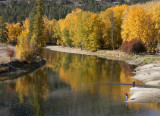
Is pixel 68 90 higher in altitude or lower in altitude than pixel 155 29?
lower

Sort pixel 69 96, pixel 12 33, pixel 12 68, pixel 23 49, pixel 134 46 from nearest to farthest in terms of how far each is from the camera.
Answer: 1. pixel 69 96
2. pixel 12 68
3. pixel 23 49
4. pixel 134 46
5. pixel 12 33

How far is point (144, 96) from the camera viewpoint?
34.4m

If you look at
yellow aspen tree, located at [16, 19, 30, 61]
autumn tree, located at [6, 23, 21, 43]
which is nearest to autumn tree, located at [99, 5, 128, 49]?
yellow aspen tree, located at [16, 19, 30, 61]

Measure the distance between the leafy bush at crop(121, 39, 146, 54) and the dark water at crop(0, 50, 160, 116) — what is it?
72.5 ft

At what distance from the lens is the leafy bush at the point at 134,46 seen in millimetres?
73056

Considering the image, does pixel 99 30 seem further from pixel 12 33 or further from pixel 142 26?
pixel 12 33

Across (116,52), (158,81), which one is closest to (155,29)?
(116,52)

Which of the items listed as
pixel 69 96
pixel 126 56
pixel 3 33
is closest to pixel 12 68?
pixel 69 96

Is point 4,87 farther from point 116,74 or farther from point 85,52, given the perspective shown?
point 85,52

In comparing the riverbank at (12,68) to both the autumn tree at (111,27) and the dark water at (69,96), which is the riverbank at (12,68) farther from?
the autumn tree at (111,27)

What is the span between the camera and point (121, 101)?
110ft

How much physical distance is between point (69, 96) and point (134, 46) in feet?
144

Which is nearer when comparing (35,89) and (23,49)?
(35,89)

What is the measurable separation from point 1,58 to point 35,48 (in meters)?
10.7
